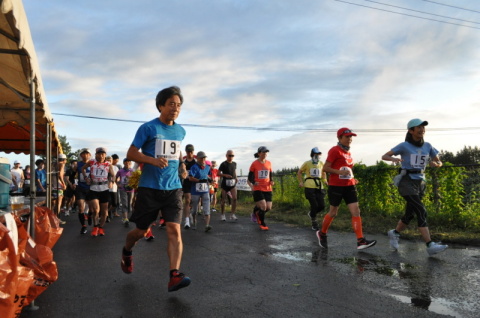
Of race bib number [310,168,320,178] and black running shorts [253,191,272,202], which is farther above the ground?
race bib number [310,168,320,178]

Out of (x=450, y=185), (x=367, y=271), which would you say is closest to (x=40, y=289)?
(x=367, y=271)

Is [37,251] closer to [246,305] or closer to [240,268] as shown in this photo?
[246,305]

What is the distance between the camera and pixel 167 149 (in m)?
4.53

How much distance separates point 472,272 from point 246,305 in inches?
121

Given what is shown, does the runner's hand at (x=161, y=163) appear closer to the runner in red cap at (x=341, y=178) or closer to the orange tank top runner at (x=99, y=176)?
the runner in red cap at (x=341, y=178)

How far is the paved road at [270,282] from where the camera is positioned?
3.60 m

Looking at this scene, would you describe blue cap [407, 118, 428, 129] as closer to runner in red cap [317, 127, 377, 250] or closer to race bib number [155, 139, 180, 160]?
runner in red cap [317, 127, 377, 250]

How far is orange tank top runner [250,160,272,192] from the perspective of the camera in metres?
10.2

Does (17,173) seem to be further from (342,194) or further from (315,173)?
(342,194)

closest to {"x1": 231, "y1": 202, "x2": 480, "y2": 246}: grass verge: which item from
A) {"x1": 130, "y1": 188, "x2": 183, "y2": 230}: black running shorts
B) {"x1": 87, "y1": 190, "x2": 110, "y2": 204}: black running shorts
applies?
{"x1": 87, "y1": 190, "x2": 110, "y2": 204}: black running shorts

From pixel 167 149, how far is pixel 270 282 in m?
1.88

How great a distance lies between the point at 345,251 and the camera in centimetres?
652

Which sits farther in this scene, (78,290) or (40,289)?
(78,290)

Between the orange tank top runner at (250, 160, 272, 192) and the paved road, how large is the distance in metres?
2.92
